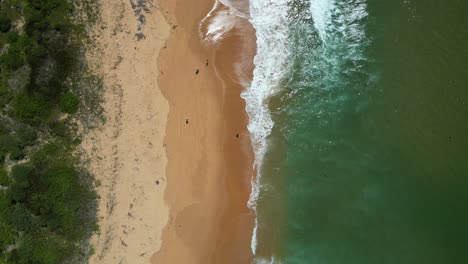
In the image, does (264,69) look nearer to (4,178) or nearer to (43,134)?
(43,134)

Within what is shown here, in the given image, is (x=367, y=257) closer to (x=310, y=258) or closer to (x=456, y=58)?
(x=310, y=258)

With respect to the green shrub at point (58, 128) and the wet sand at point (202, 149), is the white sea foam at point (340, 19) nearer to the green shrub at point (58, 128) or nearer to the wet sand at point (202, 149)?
the wet sand at point (202, 149)

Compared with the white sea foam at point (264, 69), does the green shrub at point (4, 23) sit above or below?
above

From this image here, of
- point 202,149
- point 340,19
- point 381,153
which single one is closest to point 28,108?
point 202,149

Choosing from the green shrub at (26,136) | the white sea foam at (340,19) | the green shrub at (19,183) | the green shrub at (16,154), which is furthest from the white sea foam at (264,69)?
the green shrub at (16,154)

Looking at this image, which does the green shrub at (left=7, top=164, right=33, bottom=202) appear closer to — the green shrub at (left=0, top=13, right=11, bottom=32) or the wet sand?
the green shrub at (left=0, top=13, right=11, bottom=32)

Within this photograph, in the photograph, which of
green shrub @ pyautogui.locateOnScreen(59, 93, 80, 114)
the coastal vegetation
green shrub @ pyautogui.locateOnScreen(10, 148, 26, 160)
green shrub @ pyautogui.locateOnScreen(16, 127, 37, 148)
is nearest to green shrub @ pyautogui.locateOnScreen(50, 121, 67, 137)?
the coastal vegetation
